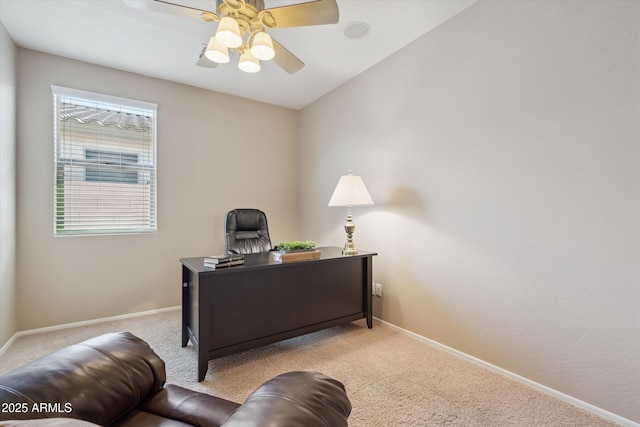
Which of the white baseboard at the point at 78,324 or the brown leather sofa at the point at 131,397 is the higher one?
the brown leather sofa at the point at 131,397

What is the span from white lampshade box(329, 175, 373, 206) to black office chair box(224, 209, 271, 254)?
3.37 feet

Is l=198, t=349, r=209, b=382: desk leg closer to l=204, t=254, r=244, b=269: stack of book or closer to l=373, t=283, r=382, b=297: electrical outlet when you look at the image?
l=204, t=254, r=244, b=269: stack of book

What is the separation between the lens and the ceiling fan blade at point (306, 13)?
1539 millimetres

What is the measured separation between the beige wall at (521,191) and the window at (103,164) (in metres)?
2.58

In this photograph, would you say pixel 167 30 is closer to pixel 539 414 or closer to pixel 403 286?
pixel 403 286

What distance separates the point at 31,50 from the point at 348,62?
9.84ft

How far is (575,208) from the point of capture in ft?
5.49

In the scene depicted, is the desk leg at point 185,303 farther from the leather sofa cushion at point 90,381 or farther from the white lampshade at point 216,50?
the white lampshade at point 216,50

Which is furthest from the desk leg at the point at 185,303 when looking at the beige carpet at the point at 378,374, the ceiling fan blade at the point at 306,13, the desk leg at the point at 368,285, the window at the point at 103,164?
the ceiling fan blade at the point at 306,13

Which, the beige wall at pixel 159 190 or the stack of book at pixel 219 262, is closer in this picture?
the stack of book at pixel 219 262

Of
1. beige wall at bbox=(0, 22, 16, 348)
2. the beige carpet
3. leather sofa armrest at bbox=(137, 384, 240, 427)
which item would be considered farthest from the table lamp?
beige wall at bbox=(0, 22, 16, 348)

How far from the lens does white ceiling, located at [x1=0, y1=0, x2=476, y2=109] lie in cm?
214

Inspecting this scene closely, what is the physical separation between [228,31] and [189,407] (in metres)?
1.70

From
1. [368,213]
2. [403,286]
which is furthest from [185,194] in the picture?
[403,286]
